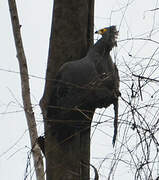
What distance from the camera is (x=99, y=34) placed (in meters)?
3.65

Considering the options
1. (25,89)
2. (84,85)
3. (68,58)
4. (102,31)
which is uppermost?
(25,89)

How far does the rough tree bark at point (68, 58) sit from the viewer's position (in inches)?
135

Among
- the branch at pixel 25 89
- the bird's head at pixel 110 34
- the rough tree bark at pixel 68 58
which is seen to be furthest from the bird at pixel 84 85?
the branch at pixel 25 89

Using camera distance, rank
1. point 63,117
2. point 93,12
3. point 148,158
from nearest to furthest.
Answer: point 148,158
point 63,117
point 93,12

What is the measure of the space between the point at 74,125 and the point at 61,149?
0.81 feet

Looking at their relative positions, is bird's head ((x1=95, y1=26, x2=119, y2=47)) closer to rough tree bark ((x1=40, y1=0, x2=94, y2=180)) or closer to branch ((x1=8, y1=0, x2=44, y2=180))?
rough tree bark ((x1=40, y1=0, x2=94, y2=180))

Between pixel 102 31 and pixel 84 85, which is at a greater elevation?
pixel 102 31

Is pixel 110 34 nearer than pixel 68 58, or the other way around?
pixel 110 34

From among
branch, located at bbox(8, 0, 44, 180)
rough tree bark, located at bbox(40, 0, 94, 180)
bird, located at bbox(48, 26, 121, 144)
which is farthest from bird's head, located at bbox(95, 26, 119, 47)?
branch, located at bbox(8, 0, 44, 180)

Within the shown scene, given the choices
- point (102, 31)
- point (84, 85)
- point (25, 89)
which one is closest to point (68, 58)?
point (102, 31)

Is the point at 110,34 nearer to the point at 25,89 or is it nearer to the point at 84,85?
the point at 84,85

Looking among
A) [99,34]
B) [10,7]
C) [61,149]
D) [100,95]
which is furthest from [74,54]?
[10,7]

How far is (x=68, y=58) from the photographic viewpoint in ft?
12.1

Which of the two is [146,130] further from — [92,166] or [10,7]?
[10,7]
